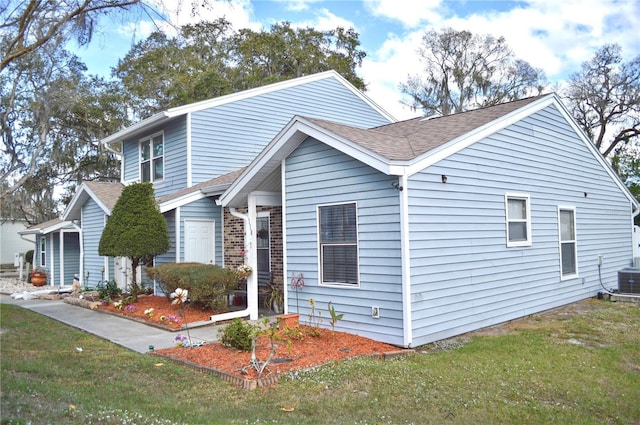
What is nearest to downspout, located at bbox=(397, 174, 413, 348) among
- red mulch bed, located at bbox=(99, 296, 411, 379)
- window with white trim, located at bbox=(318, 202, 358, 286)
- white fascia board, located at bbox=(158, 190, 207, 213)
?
red mulch bed, located at bbox=(99, 296, 411, 379)

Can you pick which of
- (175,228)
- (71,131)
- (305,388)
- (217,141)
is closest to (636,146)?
(217,141)

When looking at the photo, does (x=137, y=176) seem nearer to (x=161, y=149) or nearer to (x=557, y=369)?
(x=161, y=149)

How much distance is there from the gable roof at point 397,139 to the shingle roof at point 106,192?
5.91 m

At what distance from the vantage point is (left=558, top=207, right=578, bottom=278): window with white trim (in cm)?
1109

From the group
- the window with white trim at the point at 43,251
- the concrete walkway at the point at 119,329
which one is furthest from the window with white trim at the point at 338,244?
the window with white trim at the point at 43,251

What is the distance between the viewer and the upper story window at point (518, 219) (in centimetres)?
948

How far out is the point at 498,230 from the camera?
9.16 meters

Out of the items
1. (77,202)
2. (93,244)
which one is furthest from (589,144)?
(77,202)

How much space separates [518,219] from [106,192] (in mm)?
12082

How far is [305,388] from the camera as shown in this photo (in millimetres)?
5469

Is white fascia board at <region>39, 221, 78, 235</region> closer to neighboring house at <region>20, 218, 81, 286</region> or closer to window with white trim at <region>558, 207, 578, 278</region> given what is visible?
neighboring house at <region>20, 218, 81, 286</region>

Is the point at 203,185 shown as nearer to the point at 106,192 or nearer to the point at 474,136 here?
the point at 106,192

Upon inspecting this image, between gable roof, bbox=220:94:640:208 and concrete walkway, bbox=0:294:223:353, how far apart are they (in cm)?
286

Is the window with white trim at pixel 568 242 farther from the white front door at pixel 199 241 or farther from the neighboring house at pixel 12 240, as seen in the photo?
the neighboring house at pixel 12 240
